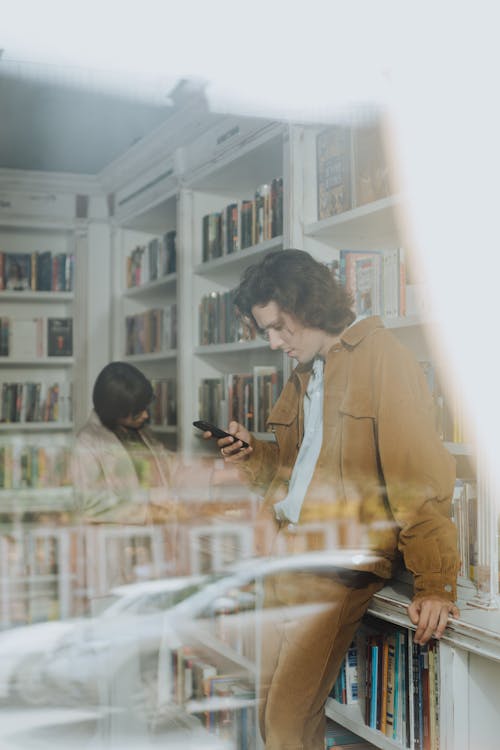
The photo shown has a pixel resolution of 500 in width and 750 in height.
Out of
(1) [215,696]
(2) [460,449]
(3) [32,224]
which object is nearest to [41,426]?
(3) [32,224]

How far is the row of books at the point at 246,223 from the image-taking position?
51.7 inches

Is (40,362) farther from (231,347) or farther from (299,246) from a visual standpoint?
(299,246)

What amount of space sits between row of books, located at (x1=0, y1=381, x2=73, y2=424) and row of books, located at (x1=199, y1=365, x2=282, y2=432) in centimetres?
19

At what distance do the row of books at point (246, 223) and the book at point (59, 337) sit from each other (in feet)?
0.93

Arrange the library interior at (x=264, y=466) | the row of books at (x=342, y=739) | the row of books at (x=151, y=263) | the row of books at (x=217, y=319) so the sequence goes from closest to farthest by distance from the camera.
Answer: the library interior at (x=264, y=466) → the row of books at (x=342, y=739) → the row of books at (x=217, y=319) → the row of books at (x=151, y=263)

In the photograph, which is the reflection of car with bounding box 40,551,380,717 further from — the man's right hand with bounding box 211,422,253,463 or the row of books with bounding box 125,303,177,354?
the row of books with bounding box 125,303,177,354

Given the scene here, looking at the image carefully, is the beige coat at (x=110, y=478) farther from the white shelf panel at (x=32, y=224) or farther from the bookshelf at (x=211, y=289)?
the white shelf panel at (x=32, y=224)

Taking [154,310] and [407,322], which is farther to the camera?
[154,310]

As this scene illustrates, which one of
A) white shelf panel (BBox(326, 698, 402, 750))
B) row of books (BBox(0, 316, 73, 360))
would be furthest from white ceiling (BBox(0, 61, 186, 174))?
white shelf panel (BBox(326, 698, 402, 750))

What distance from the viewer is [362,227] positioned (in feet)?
3.94

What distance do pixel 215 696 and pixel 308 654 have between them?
0.54ft

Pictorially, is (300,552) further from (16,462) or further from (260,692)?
(16,462)

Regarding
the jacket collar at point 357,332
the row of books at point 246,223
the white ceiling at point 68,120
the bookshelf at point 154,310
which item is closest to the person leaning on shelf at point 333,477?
the jacket collar at point 357,332

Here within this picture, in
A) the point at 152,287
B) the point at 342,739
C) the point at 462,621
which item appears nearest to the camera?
the point at 462,621
